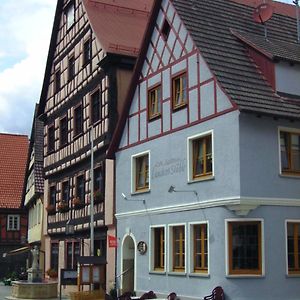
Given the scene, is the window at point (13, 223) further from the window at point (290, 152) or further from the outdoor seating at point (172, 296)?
the window at point (290, 152)

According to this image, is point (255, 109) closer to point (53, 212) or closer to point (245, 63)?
point (245, 63)

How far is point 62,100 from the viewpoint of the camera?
34.3 metres

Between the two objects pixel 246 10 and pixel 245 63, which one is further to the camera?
pixel 246 10

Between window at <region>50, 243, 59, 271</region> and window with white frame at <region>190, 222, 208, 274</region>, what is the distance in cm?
1517

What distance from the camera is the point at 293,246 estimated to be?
63.6ft

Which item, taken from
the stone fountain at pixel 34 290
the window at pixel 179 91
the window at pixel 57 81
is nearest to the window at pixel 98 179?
the stone fountain at pixel 34 290

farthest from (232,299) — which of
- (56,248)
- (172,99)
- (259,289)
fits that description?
(56,248)

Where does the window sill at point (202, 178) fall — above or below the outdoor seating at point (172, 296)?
above

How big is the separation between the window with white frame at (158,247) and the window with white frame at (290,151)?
5.15 meters

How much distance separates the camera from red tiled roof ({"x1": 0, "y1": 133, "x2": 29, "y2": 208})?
176ft

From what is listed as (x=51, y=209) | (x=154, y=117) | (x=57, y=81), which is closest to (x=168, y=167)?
(x=154, y=117)

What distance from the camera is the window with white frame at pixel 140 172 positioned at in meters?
24.1

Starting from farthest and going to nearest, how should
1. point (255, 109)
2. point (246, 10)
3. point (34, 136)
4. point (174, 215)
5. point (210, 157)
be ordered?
1. point (34, 136)
2. point (246, 10)
3. point (174, 215)
4. point (210, 157)
5. point (255, 109)

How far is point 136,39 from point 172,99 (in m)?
7.92
